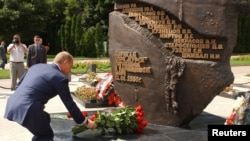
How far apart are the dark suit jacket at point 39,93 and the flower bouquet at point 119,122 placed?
1.74 metres

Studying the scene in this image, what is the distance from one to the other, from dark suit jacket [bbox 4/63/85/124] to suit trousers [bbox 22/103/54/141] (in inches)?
2.1

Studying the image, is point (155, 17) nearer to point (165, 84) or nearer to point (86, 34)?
point (165, 84)

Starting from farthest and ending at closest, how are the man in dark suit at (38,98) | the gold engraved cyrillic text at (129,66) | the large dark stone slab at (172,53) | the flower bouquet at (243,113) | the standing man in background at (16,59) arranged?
the standing man in background at (16,59) → the gold engraved cyrillic text at (129,66) → the large dark stone slab at (172,53) → the flower bouquet at (243,113) → the man in dark suit at (38,98)

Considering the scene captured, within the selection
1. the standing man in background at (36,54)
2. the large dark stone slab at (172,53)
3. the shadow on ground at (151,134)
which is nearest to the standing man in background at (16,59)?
the standing man in background at (36,54)

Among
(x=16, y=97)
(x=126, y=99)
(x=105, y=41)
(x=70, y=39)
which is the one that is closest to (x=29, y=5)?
(x=70, y=39)

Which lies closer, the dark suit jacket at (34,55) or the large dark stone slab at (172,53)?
the large dark stone slab at (172,53)

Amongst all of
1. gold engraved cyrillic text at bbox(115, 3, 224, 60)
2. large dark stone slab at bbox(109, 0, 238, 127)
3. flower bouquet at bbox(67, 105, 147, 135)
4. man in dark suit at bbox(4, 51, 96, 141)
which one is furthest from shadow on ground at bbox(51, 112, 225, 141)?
man in dark suit at bbox(4, 51, 96, 141)

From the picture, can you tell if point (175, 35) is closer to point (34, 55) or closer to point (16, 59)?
point (34, 55)

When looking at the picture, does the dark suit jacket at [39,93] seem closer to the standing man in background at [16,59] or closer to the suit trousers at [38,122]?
the suit trousers at [38,122]

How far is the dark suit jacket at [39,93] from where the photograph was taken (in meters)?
4.66

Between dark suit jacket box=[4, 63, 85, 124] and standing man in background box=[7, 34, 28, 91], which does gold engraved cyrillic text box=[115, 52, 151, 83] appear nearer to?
dark suit jacket box=[4, 63, 85, 124]

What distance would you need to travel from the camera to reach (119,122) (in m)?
6.60

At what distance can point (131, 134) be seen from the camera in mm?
6695

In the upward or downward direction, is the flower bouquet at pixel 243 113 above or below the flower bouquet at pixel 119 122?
above
